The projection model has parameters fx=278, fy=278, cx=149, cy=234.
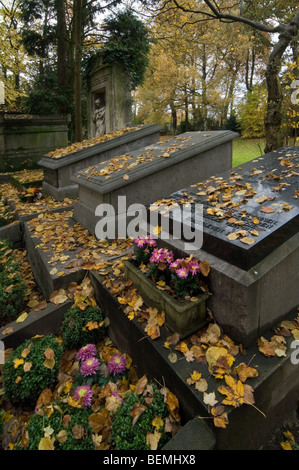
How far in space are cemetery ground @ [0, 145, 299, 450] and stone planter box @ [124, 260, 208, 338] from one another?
0.07m

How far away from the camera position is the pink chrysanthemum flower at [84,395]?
2.04 meters

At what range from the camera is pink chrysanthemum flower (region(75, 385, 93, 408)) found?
204cm

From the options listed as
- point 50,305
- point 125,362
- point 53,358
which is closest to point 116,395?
point 125,362

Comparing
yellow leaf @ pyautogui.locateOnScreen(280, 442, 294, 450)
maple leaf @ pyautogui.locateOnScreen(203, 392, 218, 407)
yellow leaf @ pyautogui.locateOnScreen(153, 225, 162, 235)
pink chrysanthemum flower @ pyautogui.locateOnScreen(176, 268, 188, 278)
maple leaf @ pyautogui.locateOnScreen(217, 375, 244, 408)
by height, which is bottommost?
yellow leaf @ pyautogui.locateOnScreen(280, 442, 294, 450)

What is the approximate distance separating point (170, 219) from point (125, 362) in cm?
140

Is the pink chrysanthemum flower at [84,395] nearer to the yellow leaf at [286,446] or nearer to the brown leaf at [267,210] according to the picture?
the yellow leaf at [286,446]

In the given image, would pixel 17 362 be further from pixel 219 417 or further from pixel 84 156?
pixel 84 156

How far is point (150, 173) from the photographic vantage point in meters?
4.43

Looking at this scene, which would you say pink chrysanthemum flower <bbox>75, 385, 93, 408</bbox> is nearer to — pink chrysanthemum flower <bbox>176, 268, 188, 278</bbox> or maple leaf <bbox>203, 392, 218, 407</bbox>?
maple leaf <bbox>203, 392, 218, 407</bbox>

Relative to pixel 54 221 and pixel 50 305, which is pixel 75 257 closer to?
pixel 50 305

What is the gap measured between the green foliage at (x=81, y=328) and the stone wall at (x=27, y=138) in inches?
365

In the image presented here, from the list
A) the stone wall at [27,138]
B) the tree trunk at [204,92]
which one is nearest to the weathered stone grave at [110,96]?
the stone wall at [27,138]

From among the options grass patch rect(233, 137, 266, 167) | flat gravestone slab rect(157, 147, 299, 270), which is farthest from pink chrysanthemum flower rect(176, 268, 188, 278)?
grass patch rect(233, 137, 266, 167)
